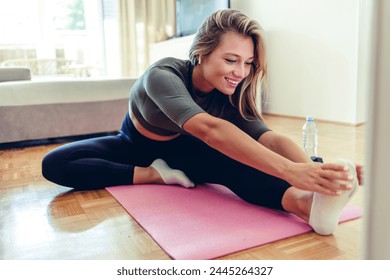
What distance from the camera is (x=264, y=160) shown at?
2.58ft

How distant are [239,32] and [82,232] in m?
0.65

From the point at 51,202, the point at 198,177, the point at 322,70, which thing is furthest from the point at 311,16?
the point at 51,202

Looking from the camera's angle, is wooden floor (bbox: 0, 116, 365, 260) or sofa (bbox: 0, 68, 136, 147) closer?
wooden floor (bbox: 0, 116, 365, 260)

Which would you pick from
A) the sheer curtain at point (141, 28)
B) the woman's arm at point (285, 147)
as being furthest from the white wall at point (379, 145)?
the sheer curtain at point (141, 28)

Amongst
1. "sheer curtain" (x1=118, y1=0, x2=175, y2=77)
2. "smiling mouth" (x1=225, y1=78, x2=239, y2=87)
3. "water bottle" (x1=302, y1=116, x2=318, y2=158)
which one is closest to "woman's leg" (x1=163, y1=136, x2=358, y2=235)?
"smiling mouth" (x1=225, y1=78, x2=239, y2=87)

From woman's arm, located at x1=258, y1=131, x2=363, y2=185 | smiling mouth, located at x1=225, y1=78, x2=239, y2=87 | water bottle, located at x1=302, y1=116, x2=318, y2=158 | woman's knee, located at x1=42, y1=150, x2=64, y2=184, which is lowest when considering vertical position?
water bottle, located at x1=302, y1=116, x2=318, y2=158

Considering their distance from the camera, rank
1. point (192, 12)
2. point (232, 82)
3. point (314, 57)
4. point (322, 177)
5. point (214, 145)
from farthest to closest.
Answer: point (192, 12) → point (314, 57) → point (232, 82) → point (214, 145) → point (322, 177)

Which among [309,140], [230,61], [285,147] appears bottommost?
[309,140]

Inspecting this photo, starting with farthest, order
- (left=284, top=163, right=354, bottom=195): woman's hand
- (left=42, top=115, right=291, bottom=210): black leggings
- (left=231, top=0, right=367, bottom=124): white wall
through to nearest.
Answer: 1. (left=231, top=0, right=367, bottom=124): white wall
2. (left=42, top=115, right=291, bottom=210): black leggings
3. (left=284, top=163, right=354, bottom=195): woman's hand

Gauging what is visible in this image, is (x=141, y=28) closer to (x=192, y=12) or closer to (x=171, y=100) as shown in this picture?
(x=192, y=12)

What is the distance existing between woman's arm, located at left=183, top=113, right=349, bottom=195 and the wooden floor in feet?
0.39

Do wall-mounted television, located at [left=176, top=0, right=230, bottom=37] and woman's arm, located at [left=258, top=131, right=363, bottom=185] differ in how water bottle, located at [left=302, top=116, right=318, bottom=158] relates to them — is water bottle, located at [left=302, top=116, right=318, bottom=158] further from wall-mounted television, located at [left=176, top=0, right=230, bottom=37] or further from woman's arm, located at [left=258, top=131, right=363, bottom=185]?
wall-mounted television, located at [left=176, top=0, right=230, bottom=37]

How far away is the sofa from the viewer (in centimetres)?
223

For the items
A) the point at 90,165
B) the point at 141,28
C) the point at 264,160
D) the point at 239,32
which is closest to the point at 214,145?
the point at 264,160
